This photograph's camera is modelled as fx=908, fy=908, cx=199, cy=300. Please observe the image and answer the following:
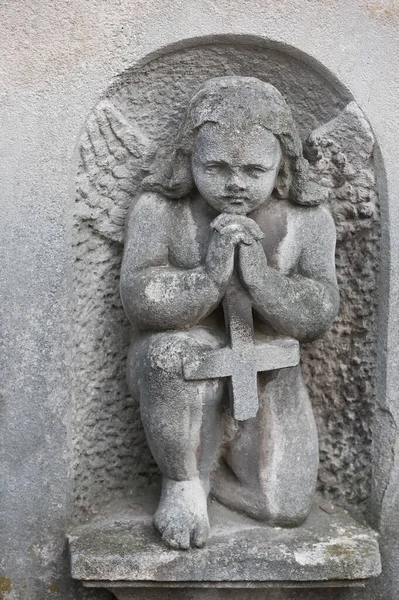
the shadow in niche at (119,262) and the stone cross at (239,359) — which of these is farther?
the shadow in niche at (119,262)

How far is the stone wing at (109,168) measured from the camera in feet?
10.4

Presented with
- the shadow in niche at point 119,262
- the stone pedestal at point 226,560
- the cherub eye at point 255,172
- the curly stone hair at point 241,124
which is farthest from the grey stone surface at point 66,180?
the cherub eye at point 255,172

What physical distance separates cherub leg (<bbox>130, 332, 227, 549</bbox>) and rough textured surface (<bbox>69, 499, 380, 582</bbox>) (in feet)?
0.21

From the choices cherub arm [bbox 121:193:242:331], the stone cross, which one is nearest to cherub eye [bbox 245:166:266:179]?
cherub arm [bbox 121:193:242:331]

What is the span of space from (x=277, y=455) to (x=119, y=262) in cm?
90

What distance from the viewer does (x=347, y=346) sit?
335cm

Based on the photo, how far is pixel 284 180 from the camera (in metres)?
3.12

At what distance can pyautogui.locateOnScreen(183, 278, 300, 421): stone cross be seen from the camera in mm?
2939

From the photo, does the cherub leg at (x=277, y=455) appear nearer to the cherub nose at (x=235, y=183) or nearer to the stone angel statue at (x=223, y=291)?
the stone angel statue at (x=223, y=291)

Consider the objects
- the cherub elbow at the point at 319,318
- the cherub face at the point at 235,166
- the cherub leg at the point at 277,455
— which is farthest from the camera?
the cherub leg at the point at 277,455

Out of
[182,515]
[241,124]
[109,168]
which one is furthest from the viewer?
[109,168]

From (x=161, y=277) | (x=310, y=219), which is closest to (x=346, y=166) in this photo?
(x=310, y=219)

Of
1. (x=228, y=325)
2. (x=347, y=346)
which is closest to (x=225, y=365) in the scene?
(x=228, y=325)

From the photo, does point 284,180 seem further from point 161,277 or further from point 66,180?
point 66,180
